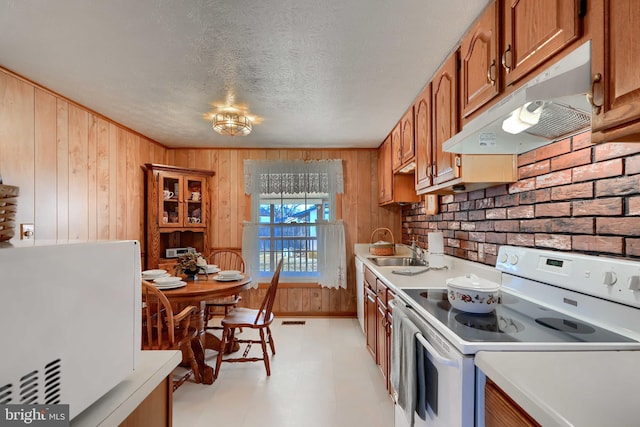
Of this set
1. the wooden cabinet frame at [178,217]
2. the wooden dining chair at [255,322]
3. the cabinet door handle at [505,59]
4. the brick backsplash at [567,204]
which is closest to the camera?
the brick backsplash at [567,204]

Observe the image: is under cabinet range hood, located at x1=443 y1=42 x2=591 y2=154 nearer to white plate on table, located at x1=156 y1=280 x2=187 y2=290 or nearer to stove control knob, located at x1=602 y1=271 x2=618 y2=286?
stove control knob, located at x1=602 y1=271 x2=618 y2=286

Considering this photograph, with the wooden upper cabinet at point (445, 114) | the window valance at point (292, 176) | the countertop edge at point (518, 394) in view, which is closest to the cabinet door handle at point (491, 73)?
the wooden upper cabinet at point (445, 114)

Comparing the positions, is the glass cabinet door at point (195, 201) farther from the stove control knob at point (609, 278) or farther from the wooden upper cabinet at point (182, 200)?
the stove control knob at point (609, 278)

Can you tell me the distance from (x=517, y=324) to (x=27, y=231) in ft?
9.67

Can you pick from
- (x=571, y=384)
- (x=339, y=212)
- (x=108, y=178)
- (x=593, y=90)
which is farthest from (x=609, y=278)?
(x=108, y=178)

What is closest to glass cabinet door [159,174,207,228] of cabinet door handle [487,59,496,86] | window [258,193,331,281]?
window [258,193,331,281]

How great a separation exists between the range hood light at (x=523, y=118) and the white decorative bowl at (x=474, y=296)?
0.68 meters

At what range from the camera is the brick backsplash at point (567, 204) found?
112 cm

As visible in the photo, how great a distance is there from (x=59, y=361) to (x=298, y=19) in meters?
1.58

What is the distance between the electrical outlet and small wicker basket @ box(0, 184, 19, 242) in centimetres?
209

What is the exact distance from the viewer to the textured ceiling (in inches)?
56.5

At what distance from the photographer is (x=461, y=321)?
1232 millimetres

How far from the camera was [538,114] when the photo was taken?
3.86ft

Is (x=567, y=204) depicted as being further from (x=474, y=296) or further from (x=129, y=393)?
(x=129, y=393)
